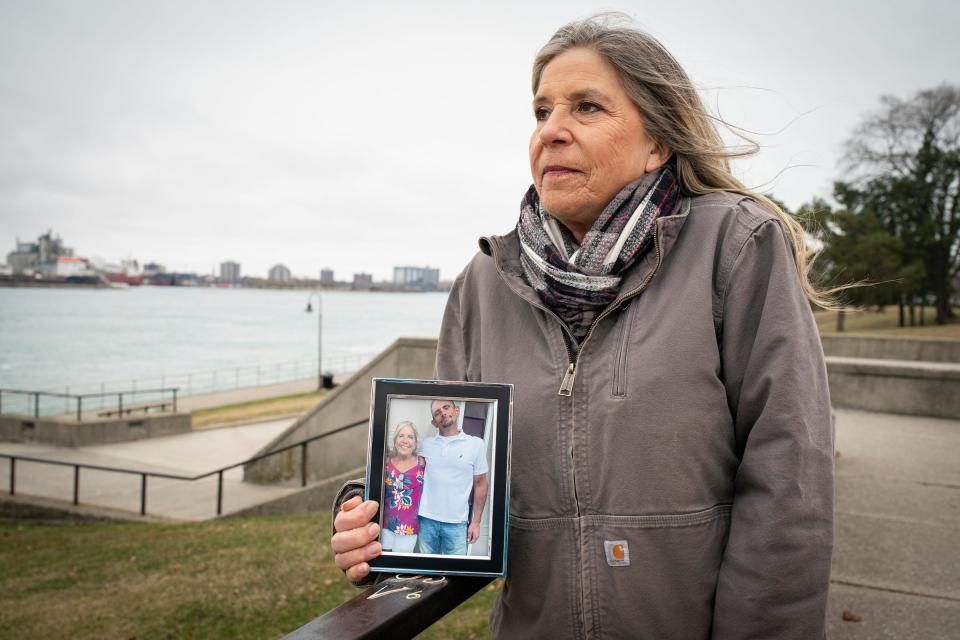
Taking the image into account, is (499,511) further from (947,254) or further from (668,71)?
(947,254)

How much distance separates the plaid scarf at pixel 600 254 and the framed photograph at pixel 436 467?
29cm

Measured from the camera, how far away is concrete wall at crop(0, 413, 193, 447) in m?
20.6

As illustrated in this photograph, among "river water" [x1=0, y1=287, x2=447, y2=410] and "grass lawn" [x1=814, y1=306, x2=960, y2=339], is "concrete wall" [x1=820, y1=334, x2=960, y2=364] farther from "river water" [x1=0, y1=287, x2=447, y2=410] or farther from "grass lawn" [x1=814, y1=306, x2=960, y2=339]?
"river water" [x1=0, y1=287, x2=447, y2=410]

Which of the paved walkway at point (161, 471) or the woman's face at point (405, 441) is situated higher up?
the woman's face at point (405, 441)

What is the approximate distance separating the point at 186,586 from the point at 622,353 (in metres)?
6.62

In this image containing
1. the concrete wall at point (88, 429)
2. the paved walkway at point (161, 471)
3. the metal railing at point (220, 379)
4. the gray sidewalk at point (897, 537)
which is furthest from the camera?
the metal railing at point (220, 379)

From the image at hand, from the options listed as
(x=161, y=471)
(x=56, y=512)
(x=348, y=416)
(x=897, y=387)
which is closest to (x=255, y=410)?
(x=161, y=471)

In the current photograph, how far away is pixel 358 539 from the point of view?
5.09ft

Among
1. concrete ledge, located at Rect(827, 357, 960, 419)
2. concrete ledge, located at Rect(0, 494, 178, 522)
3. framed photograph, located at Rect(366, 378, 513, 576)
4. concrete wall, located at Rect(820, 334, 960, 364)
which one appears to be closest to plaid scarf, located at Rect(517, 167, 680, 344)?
framed photograph, located at Rect(366, 378, 513, 576)

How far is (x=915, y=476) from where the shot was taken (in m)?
6.17

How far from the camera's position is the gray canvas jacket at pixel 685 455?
4.69 ft

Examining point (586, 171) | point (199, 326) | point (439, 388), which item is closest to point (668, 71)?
point (586, 171)

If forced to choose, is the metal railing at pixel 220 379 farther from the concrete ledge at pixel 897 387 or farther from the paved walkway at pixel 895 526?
the concrete ledge at pixel 897 387

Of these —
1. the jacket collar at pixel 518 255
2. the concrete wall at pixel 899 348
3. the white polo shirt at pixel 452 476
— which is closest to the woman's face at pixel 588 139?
the jacket collar at pixel 518 255
